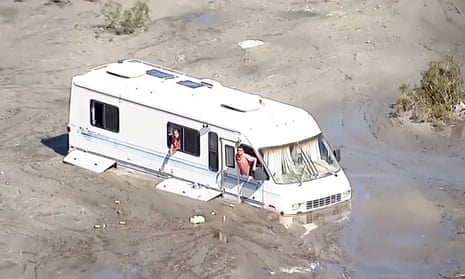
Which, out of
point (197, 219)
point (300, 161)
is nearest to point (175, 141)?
point (197, 219)

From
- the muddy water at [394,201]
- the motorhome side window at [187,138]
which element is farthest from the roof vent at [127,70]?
the muddy water at [394,201]

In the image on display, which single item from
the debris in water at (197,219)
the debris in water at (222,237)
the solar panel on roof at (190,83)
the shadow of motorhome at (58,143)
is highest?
the solar panel on roof at (190,83)

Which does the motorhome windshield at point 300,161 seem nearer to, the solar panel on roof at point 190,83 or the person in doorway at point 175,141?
the person in doorway at point 175,141

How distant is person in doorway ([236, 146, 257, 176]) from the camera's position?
69.8ft

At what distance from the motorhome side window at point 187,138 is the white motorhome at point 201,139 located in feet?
0.06

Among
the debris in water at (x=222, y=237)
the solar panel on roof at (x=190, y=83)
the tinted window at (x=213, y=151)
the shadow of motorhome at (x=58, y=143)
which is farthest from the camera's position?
the shadow of motorhome at (x=58, y=143)

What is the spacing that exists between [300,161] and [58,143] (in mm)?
6122

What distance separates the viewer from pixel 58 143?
25484 millimetres

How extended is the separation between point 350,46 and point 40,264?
14.7 meters

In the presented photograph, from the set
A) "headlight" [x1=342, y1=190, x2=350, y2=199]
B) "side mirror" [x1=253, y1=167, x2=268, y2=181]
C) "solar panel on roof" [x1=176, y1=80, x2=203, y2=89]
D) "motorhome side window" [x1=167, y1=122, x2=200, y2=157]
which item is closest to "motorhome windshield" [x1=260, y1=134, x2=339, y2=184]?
"side mirror" [x1=253, y1=167, x2=268, y2=181]

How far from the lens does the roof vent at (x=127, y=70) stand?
23.7 metres

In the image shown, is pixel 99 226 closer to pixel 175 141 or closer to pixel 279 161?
pixel 175 141

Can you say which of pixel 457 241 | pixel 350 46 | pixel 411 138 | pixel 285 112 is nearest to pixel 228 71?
pixel 350 46

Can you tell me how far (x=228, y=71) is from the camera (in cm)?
3022
